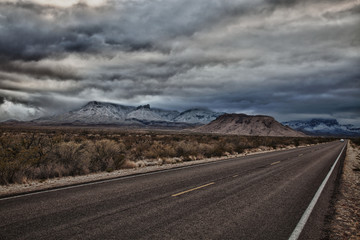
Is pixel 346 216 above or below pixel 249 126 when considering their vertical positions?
below

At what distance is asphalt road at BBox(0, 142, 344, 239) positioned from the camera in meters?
4.40

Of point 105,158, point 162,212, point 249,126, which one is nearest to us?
point 162,212

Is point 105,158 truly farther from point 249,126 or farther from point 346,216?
point 249,126

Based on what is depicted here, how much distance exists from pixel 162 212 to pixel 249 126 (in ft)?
509

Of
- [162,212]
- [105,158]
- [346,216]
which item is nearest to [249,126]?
[105,158]

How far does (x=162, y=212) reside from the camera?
17.8 ft

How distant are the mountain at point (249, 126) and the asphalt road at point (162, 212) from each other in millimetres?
139880

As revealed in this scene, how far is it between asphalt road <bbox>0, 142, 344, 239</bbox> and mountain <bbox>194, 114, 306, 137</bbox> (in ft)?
459

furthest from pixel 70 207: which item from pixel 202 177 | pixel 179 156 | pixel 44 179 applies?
pixel 179 156

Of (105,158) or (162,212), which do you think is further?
(105,158)

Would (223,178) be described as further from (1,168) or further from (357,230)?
(1,168)

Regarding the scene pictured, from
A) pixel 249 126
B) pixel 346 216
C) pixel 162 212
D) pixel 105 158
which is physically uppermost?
pixel 249 126

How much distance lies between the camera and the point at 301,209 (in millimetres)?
6094

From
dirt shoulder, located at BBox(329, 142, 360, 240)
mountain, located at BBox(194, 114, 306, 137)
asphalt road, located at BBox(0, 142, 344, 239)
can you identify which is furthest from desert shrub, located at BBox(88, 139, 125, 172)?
mountain, located at BBox(194, 114, 306, 137)
